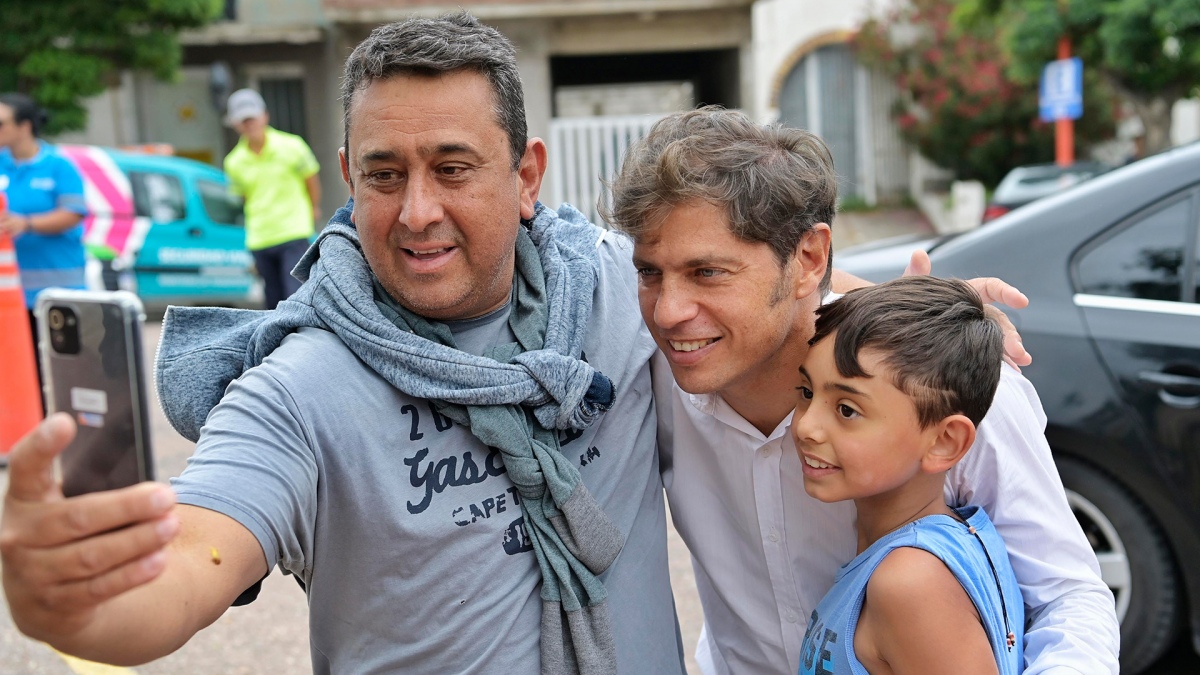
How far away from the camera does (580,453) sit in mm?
1963

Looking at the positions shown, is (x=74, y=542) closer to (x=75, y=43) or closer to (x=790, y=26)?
(x=75, y=43)

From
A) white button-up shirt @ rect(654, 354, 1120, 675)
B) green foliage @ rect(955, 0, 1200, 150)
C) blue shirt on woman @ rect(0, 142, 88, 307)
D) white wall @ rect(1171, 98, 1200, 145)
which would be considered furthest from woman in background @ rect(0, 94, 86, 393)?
white wall @ rect(1171, 98, 1200, 145)

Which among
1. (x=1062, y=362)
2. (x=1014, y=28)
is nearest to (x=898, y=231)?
(x=1014, y=28)

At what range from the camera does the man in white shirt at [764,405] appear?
188cm

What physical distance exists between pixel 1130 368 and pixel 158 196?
10.7m

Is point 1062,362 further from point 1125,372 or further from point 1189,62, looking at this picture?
point 1189,62

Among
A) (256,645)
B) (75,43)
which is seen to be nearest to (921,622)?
(256,645)

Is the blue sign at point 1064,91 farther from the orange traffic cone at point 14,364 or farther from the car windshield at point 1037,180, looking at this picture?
the orange traffic cone at point 14,364

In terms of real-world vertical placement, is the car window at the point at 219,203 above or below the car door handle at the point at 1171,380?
above

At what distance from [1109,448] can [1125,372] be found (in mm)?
248

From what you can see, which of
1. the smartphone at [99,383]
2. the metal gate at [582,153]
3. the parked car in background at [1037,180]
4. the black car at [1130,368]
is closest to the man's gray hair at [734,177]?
the black car at [1130,368]

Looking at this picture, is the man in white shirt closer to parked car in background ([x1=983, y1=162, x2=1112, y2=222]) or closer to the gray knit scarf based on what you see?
the gray knit scarf

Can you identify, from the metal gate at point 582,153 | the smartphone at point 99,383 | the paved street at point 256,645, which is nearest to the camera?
the paved street at point 256,645

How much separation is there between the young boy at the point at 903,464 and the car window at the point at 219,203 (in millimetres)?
11487
